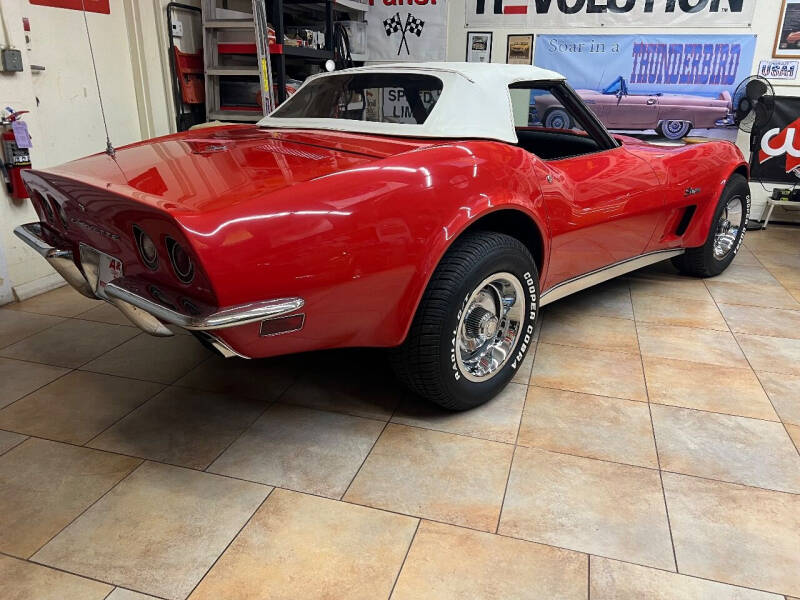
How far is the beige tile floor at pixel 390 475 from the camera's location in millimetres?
1632

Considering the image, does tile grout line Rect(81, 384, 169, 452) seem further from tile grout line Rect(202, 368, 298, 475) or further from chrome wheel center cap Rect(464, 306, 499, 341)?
chrome wheel center cap Rect(464, 306, 499, 341)

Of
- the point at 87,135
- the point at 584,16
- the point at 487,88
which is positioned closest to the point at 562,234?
the point at 487,88

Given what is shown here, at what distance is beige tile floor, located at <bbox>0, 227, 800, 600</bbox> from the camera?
1632 mm

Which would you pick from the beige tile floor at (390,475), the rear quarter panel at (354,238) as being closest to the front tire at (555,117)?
the beige tile floor at (390,475)

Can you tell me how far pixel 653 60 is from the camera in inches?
235

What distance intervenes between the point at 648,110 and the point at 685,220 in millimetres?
2882

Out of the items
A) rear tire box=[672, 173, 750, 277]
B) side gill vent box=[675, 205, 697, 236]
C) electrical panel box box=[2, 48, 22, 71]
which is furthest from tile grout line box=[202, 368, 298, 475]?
rear tire box=[672, 173, 750, 277]

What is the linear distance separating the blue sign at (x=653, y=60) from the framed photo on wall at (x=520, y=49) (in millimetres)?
78

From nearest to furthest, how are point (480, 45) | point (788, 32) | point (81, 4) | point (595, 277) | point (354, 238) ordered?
point (354, 238) → point (595, 277) → point (81, 4) → point (788, 32) → point (480, 45)

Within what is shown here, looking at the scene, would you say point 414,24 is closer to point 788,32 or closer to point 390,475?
point 788,32

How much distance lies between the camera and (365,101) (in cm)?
285

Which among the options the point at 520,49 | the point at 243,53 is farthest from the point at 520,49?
the point at 243,53

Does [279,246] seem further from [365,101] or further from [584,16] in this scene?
[584,16]

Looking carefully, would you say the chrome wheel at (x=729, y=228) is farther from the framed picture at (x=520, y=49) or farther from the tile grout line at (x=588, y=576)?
the tile grout line at (x=588, y=576)
